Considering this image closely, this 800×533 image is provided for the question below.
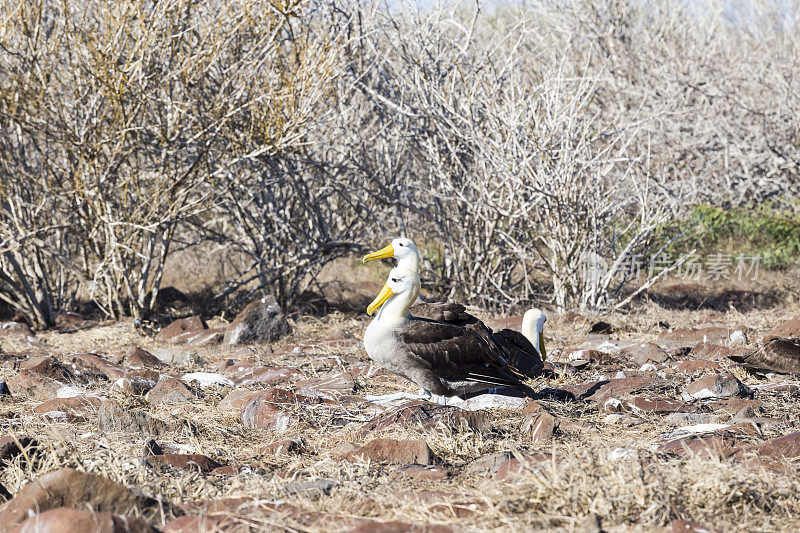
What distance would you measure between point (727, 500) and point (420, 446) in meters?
1.30

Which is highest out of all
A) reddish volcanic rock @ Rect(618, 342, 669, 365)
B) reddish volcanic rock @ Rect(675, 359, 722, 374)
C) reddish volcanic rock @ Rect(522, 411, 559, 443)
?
reddish volcanic rock @ Rect(522, 411, 559, 443)

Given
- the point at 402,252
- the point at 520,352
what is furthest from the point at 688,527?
the point at 520,352

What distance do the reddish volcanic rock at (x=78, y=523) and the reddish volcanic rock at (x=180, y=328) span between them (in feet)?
18.2

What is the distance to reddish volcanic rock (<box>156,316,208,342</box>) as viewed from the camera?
7801 millimetres

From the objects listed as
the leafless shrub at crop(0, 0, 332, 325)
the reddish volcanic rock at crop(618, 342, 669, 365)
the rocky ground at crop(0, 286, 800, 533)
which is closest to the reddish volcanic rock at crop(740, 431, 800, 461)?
the rocky ground at crop(0, 286, 800, 533)

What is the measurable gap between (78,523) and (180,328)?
18.9ft

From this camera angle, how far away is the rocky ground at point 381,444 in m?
2.63

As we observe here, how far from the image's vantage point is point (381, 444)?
3.61 m

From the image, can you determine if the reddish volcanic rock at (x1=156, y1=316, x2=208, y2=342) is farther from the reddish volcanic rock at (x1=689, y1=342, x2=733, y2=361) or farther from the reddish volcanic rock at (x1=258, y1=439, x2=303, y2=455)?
the reddish volcanic rock at (x1=689, y1=342, x2=733, y2=361)

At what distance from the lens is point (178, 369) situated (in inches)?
246

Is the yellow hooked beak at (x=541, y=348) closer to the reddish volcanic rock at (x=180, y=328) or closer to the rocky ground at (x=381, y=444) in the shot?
the rocky ground at (x=381, y=444)

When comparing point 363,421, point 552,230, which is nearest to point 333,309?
point 552,230

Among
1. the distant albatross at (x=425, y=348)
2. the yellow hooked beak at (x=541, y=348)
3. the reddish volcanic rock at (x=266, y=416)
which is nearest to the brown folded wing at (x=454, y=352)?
the distant albatross at (x=425, y=348)

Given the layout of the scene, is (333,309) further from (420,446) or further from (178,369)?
(420,446)
